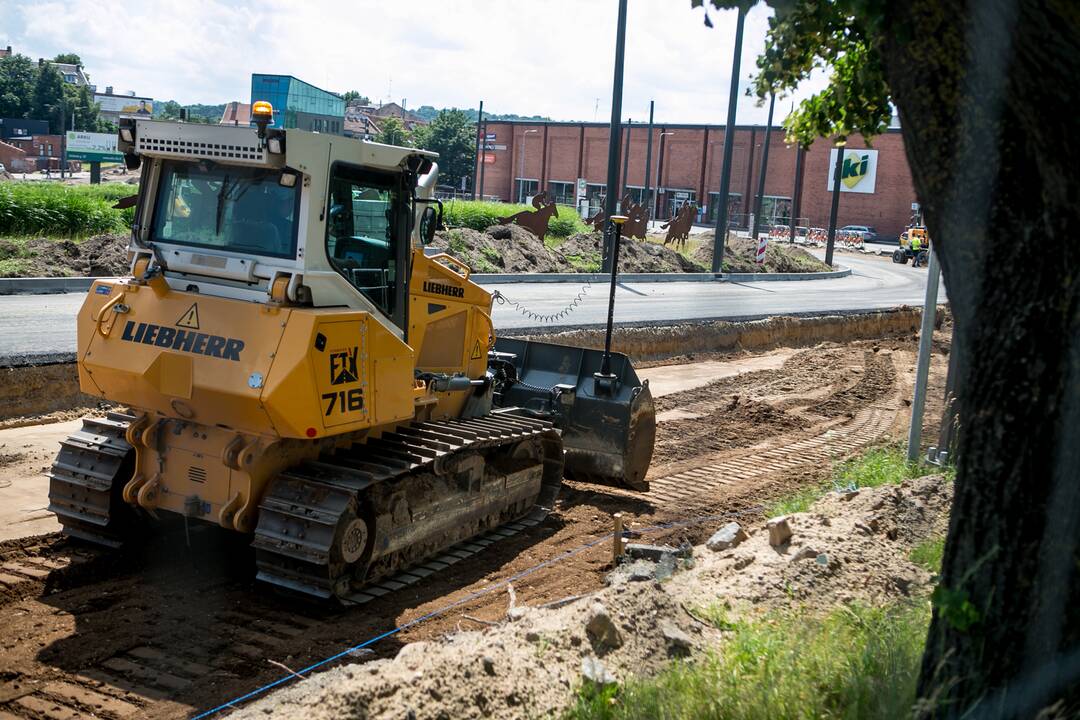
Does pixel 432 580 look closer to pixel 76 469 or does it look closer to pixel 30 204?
pixel 76 469

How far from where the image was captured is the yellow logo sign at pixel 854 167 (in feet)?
231

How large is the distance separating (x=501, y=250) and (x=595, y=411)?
21.6m

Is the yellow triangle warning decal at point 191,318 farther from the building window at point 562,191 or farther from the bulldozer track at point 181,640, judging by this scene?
the building window at point 562,191

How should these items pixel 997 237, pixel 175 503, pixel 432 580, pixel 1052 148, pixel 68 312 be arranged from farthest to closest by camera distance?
pixel 68 312
pixel 432 580
pixel 175 503
pixel 997 237
pixel 1052 148

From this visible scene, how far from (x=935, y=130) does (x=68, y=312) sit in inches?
613

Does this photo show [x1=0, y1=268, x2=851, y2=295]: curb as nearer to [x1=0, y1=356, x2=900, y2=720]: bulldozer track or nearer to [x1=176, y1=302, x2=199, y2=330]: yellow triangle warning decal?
[x1=0, y1=356, x2=900, y2=720]: bulldozer track

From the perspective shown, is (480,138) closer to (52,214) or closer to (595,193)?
(595,193)

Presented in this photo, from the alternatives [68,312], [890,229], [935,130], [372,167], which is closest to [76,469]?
[372,167]

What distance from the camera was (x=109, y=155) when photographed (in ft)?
173

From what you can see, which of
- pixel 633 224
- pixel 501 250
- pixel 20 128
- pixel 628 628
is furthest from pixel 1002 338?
pixel 20 128

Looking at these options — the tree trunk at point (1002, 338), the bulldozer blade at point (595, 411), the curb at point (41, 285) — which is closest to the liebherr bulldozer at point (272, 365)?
the bulldozer blade at point (595, 411)

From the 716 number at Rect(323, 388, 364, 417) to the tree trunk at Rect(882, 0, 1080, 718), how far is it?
4226 mm

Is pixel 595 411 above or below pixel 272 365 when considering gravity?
below

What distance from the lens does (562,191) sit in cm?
8175
